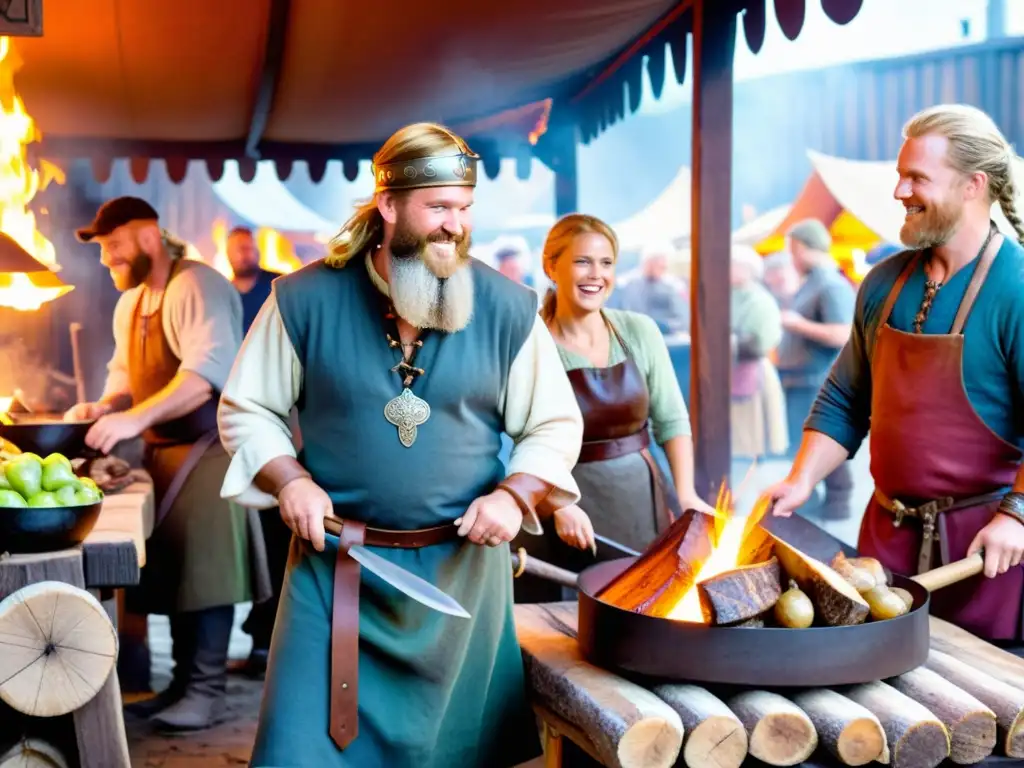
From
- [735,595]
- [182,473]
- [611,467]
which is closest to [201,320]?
[182,473]

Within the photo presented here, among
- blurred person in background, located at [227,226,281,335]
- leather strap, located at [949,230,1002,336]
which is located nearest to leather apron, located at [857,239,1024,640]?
leather strap, located at [949,230,1002,336]

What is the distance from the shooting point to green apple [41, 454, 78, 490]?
10.6 feet

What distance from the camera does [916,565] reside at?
10.5 ft

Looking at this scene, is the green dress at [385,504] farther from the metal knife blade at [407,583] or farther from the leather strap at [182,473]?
the leather strap at [182,473]

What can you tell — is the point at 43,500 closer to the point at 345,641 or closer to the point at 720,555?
the point at 345,641

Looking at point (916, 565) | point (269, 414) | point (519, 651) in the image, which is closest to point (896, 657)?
point (916, 565)

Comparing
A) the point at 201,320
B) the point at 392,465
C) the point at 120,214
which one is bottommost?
the point at 392,465

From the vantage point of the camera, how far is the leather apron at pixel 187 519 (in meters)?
4.68

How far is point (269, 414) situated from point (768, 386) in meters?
7.88

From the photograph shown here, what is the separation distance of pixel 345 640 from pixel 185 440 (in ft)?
7.24

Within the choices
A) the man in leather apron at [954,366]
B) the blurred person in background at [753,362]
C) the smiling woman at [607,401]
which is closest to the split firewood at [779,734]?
the man in leather apron at [954,366]

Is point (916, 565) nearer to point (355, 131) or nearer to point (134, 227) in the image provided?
point (134, 227)

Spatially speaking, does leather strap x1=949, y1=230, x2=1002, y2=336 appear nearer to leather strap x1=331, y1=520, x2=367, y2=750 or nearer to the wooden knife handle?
the wooden knife handle

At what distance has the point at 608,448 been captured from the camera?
3914mm
